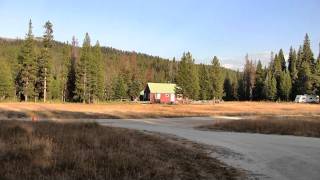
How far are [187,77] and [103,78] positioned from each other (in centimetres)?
2139

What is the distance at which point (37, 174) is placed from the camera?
1032 cm

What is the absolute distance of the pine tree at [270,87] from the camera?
13925 centimetres

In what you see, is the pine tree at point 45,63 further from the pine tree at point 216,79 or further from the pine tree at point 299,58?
the pine tree at point 299,58

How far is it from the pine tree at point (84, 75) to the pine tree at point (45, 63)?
292 inches

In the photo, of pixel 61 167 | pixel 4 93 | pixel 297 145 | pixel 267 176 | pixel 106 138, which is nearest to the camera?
pixel 61 167

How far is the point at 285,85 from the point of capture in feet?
455

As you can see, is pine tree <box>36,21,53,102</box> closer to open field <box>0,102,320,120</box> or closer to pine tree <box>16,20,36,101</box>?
pine tree <box>16,20,36,101</box>

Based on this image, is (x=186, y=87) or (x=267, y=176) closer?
(x=267, y=176)

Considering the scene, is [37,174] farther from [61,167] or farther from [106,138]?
[106,138]

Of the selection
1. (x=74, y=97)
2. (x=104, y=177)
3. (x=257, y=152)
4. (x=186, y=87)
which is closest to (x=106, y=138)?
(x=257, y=152)

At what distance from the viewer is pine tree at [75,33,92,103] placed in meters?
108

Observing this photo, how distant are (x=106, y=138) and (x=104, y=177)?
22.9 feet

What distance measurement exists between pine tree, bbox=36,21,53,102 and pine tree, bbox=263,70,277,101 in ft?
215

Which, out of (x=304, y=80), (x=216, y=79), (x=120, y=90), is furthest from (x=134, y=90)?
(x=304, y=80)
